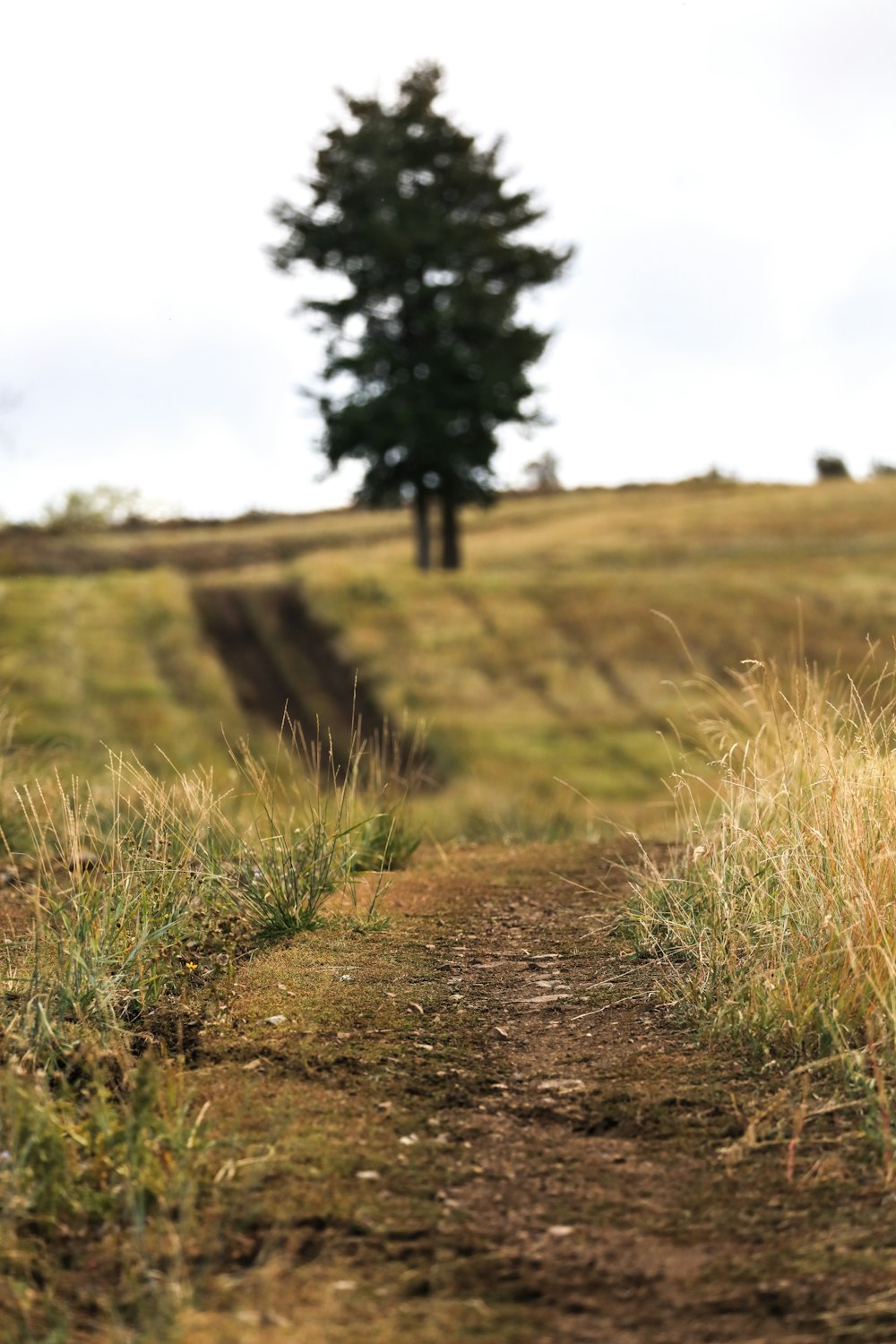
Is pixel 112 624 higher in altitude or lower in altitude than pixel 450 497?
lower

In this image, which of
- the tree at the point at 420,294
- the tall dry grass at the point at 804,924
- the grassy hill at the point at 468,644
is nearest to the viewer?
the tall dry grass at the point at 804,924

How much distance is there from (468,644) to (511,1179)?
1945 cm

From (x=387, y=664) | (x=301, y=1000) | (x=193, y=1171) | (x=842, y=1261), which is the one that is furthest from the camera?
(x=387, y=664)

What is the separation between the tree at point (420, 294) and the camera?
27156 mm

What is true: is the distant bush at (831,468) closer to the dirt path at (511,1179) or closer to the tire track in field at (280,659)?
the tire track in field at (280,659)

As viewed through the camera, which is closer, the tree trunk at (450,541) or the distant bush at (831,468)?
the tree trunk at (450,541)

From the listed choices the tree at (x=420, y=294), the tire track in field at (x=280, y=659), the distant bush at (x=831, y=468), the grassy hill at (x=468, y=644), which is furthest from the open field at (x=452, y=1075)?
the distant bush at (x=831, y=468)

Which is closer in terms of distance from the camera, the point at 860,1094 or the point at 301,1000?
the point at 860,1094

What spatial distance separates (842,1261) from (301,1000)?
1874 millimetres

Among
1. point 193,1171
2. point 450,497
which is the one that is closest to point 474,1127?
point 193,1171

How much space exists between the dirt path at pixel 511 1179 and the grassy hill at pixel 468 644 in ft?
17.1

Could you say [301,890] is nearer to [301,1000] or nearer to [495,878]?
[301,1000]

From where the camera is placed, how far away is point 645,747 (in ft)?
58.5

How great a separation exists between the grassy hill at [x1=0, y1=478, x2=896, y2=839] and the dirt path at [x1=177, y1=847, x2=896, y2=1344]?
5.21 metres
